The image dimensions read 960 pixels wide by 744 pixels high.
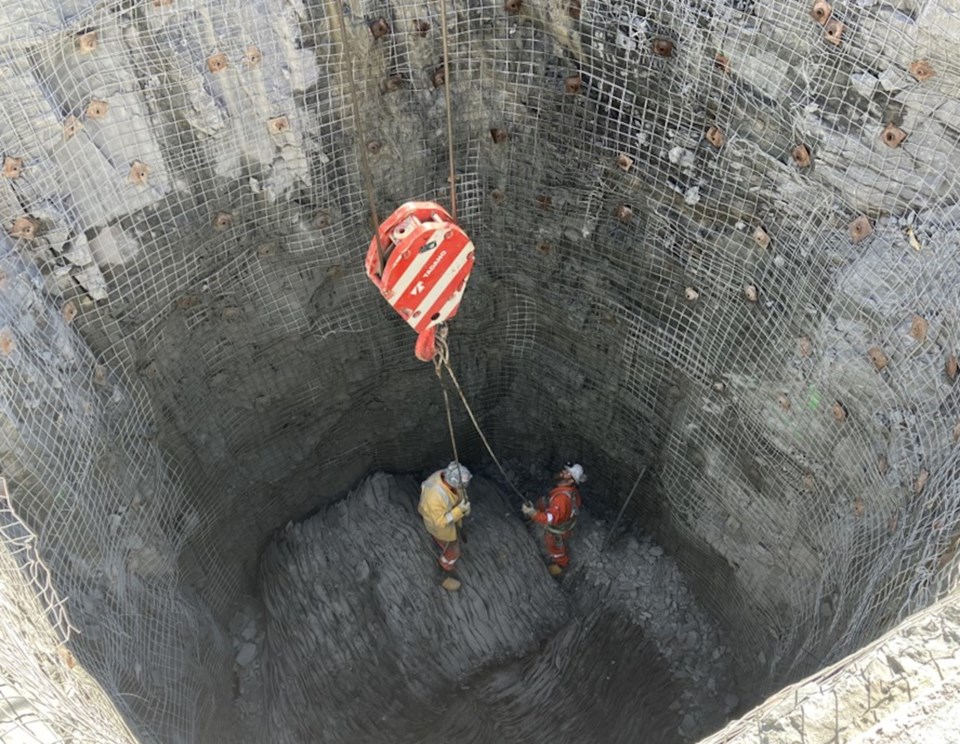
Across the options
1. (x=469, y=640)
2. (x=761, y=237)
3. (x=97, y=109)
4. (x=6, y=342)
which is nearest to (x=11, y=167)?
(x=97, y=109)

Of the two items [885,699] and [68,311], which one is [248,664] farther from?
[885,699]

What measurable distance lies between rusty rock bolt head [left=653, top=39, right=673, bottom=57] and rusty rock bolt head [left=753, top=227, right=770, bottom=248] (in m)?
1.05

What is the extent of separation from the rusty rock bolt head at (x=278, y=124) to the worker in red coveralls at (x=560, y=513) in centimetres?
302

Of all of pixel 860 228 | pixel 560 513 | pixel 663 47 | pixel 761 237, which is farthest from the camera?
pixel 560 513

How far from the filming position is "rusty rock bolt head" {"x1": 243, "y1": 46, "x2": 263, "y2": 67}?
4672 millimetres

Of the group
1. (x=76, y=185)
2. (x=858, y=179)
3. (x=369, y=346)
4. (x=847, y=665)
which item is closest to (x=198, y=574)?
(x=369, y=346)

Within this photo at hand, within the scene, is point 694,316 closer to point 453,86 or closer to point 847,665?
point 453,86

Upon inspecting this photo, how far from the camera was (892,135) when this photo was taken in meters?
4.00

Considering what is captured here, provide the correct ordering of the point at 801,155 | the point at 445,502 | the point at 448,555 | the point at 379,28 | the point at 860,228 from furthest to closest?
the point at 448,555 → the point at 445,502 → the point at 379,28 → the point at 801,155 → the point at 860,228

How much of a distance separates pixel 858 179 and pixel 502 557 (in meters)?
3.67

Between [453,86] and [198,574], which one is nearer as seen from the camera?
[453,86]

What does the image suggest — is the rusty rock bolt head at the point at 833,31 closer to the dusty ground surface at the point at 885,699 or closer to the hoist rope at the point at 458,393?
the hoist rope at the point at 458,393

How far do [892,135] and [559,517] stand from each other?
10.9 feet

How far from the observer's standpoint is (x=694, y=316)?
5.27m
